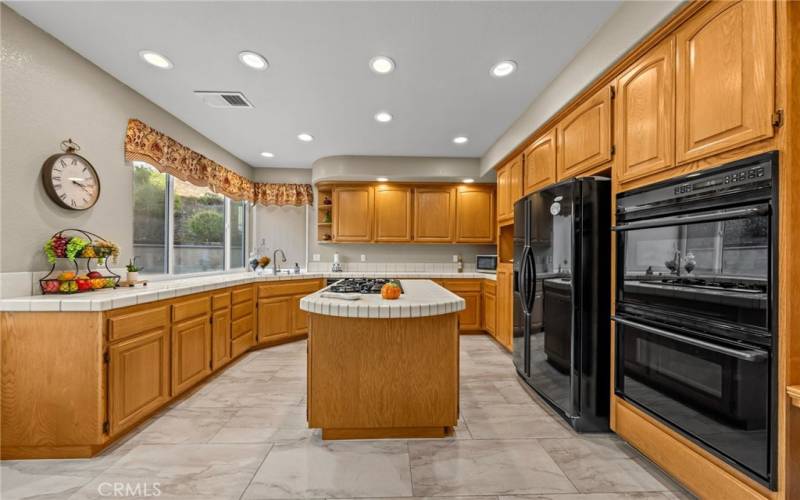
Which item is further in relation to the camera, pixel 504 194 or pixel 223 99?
pixel 504 194

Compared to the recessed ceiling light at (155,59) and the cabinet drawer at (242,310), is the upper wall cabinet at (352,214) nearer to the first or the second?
the cabinet drawer at (242,310)

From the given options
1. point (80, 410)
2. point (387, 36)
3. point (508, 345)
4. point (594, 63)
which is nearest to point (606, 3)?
point (594, 63)

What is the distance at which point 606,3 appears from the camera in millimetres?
1714

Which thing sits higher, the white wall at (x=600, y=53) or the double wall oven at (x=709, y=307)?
the white wall at (x=600, y=53)

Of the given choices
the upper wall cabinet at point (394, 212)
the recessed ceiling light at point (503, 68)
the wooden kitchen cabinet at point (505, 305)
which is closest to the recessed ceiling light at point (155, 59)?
the recessed ceiling light at point (503, 68)

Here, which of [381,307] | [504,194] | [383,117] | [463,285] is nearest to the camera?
[381,307]

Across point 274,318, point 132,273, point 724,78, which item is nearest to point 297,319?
point 274,318

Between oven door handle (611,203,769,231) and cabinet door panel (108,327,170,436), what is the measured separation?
3031mm

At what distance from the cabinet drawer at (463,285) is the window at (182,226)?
10.4ft

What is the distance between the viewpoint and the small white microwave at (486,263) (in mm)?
4625

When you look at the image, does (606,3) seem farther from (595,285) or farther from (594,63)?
(595,285)

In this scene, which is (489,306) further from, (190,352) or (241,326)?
(190,352)

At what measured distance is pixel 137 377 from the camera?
6.42ft

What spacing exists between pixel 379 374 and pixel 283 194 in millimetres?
3851
